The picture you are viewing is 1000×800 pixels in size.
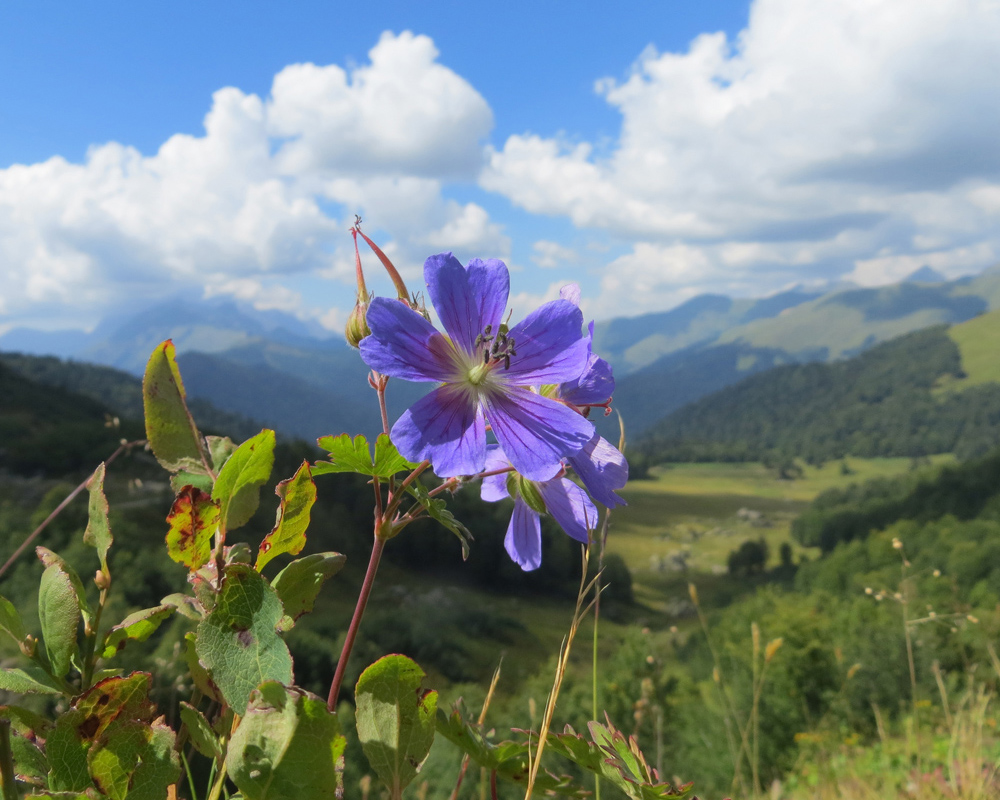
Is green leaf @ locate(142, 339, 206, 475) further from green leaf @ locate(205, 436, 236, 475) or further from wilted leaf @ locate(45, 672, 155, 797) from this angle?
wilted leaf @ locate(45, 672, 155, 797)

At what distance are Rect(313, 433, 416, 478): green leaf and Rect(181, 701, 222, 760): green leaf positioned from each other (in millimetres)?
430

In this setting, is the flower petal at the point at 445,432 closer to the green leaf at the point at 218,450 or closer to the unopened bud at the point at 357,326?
the unopened bud at the point at 357,326

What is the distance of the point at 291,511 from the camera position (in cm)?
117

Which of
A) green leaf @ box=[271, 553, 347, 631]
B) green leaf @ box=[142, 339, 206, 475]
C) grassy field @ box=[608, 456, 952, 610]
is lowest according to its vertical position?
grassy field @ box=[608, 456, 952, 610]

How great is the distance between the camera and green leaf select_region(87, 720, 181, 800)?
1035 millimetres

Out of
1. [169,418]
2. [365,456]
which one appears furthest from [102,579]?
[365,456]

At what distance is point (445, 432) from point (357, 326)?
11.5 inches

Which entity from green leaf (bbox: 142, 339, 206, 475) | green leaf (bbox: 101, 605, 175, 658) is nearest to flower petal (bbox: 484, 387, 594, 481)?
green leaf (bbox: 142, 339, 206, 475)

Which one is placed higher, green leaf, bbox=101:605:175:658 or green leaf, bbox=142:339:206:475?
green leaf, bbox=142:339:206:475

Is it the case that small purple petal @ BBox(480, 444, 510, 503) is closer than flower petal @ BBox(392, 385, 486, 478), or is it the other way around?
flower petal @ BBox(392, 385, 486, 478)

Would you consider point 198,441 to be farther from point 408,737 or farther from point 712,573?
point 712,573

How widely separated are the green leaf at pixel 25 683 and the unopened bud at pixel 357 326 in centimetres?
74

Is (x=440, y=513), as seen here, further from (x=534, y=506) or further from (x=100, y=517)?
(x=100, y=517)

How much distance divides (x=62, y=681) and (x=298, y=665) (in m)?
33.1
